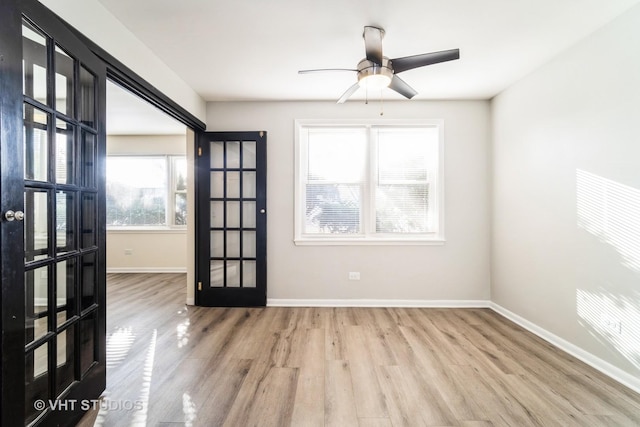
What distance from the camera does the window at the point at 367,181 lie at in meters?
3.72

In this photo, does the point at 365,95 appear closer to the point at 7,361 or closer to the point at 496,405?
the point at 496,405

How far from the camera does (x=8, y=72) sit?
118 cm

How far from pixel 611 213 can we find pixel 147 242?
6.53 metres

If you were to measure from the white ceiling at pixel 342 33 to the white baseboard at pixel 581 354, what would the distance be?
240 cm

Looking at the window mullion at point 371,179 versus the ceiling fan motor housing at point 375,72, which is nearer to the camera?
the ceiling fan motor housing at point 375,72

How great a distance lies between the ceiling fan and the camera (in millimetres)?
1992

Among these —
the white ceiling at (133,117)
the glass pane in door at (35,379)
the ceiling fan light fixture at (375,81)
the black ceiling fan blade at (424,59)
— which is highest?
the white ceiling at (133,117)

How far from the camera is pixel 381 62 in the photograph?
2.10 meters

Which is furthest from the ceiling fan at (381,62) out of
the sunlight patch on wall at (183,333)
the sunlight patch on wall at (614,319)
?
the sunlight patch on wall at (183,333)

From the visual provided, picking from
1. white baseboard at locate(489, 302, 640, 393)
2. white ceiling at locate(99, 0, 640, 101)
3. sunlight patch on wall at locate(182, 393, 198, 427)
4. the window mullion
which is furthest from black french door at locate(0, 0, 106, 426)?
white baseboard at locate(489, 302, 640, 393)

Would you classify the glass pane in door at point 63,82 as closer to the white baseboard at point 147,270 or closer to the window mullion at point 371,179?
the window mullion at point 371,179

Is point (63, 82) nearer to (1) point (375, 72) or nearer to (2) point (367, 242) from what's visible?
(1) point (375, 72)

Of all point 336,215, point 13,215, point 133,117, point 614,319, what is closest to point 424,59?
point 336,215

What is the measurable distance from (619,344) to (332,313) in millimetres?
2448
